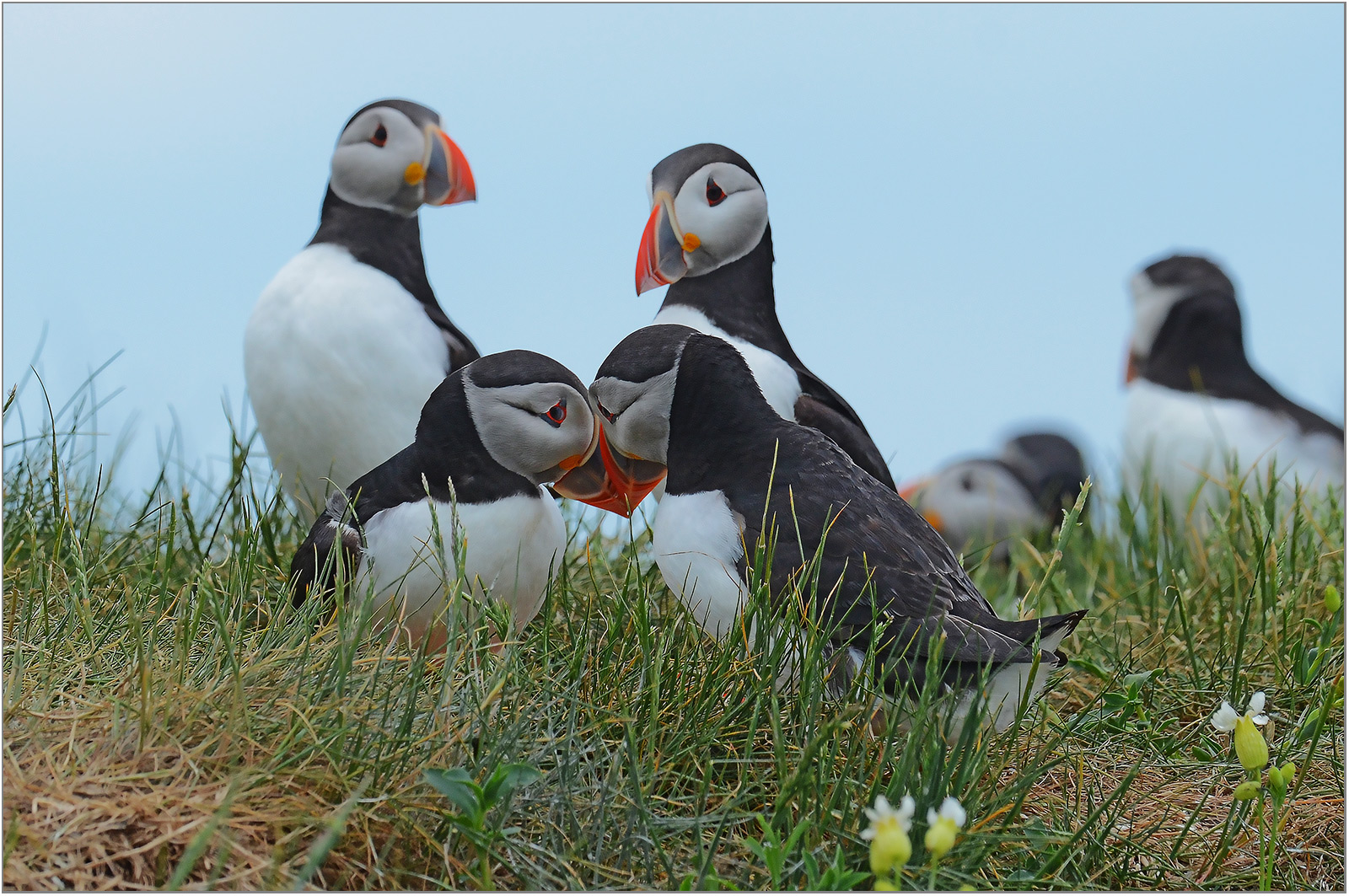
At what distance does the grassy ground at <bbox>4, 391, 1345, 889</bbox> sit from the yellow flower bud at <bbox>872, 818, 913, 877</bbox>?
335mm

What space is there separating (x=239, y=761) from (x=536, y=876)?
701mm

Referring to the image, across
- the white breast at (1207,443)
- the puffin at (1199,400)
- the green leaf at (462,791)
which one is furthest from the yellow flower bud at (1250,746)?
the puffin at (1199,400)

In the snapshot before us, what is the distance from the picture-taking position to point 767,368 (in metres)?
4.68

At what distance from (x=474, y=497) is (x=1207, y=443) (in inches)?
258

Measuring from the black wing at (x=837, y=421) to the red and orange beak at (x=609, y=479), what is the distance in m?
0.88

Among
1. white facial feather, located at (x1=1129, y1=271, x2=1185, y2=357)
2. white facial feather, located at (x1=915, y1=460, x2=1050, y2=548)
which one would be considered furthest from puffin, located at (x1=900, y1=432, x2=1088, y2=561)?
white facial feather, located at (x1=1129, y1=271, x2=1185, y2=357)

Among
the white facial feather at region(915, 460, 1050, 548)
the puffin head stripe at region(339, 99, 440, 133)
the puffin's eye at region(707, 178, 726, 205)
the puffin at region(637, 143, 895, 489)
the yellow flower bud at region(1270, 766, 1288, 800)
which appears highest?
the puffin head stripe at region(339, 99, 440, 133)

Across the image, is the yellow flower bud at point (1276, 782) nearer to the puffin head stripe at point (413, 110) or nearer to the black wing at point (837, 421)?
the black wing at point (837, 421)

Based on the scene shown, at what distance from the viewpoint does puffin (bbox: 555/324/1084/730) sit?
3066 mm

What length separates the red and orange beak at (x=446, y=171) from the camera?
5492 millimetres

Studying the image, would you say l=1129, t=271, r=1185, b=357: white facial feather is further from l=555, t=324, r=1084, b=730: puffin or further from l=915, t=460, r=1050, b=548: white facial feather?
l=555, t=324, r=1084, b=730: puffin

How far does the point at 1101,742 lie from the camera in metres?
3.80

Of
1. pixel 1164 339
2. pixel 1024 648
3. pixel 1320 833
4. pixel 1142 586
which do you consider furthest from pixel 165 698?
pixel 1164 339

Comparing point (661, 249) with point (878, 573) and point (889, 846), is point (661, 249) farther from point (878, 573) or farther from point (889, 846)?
point (889, 846)
